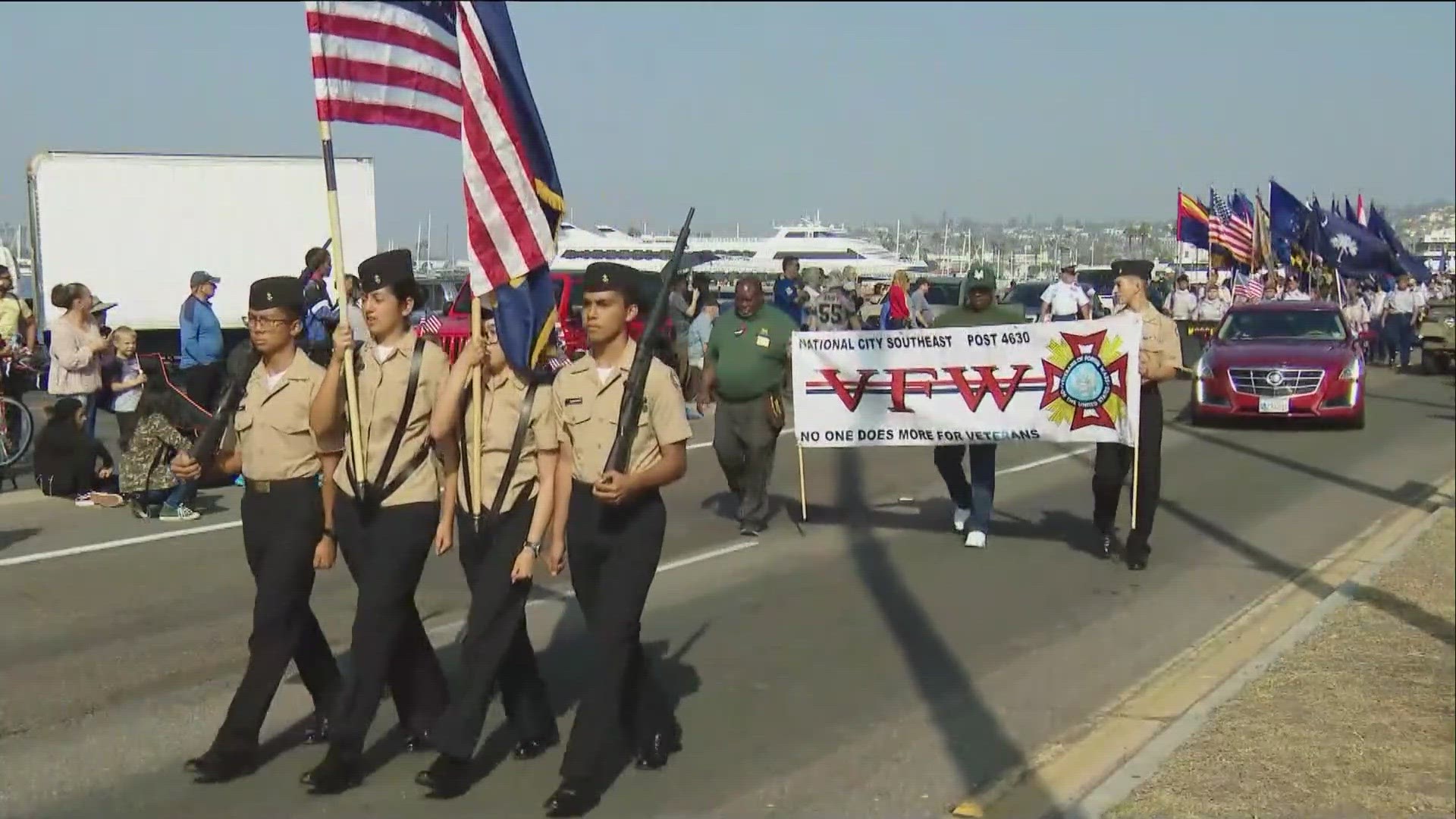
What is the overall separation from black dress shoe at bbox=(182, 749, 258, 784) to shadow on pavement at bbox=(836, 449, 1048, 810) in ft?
9.20

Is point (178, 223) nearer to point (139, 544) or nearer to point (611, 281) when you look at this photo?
point (139, 544)

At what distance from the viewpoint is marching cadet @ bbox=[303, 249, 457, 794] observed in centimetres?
576

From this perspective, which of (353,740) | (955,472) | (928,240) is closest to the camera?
(353,740)

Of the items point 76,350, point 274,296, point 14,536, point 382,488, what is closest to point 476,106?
point 274,296

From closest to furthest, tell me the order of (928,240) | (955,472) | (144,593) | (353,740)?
(353,740) < (144,593) < (955,472) < (928,240)

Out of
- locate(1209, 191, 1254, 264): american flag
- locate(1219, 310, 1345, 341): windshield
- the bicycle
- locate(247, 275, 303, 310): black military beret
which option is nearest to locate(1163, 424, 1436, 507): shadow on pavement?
locate(1219, 310, 1345, 341): windshield

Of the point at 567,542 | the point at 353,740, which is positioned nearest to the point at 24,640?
the point at 353,740

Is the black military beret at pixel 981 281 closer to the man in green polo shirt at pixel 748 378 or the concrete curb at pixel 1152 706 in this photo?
the man in green polo shirt at pixel 748 378

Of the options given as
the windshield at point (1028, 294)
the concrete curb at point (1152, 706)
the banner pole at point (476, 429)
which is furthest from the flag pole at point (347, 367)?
the windshield at point (1028, 294)

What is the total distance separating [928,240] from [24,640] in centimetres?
12566

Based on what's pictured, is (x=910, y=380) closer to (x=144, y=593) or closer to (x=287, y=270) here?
(x=144, y=593)

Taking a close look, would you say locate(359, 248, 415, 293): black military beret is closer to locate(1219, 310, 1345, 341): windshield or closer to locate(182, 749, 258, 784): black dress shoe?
locate(182, 749, 258, 784): black dress shoe

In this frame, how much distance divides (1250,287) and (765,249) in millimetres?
68375

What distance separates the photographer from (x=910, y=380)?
474 inches
